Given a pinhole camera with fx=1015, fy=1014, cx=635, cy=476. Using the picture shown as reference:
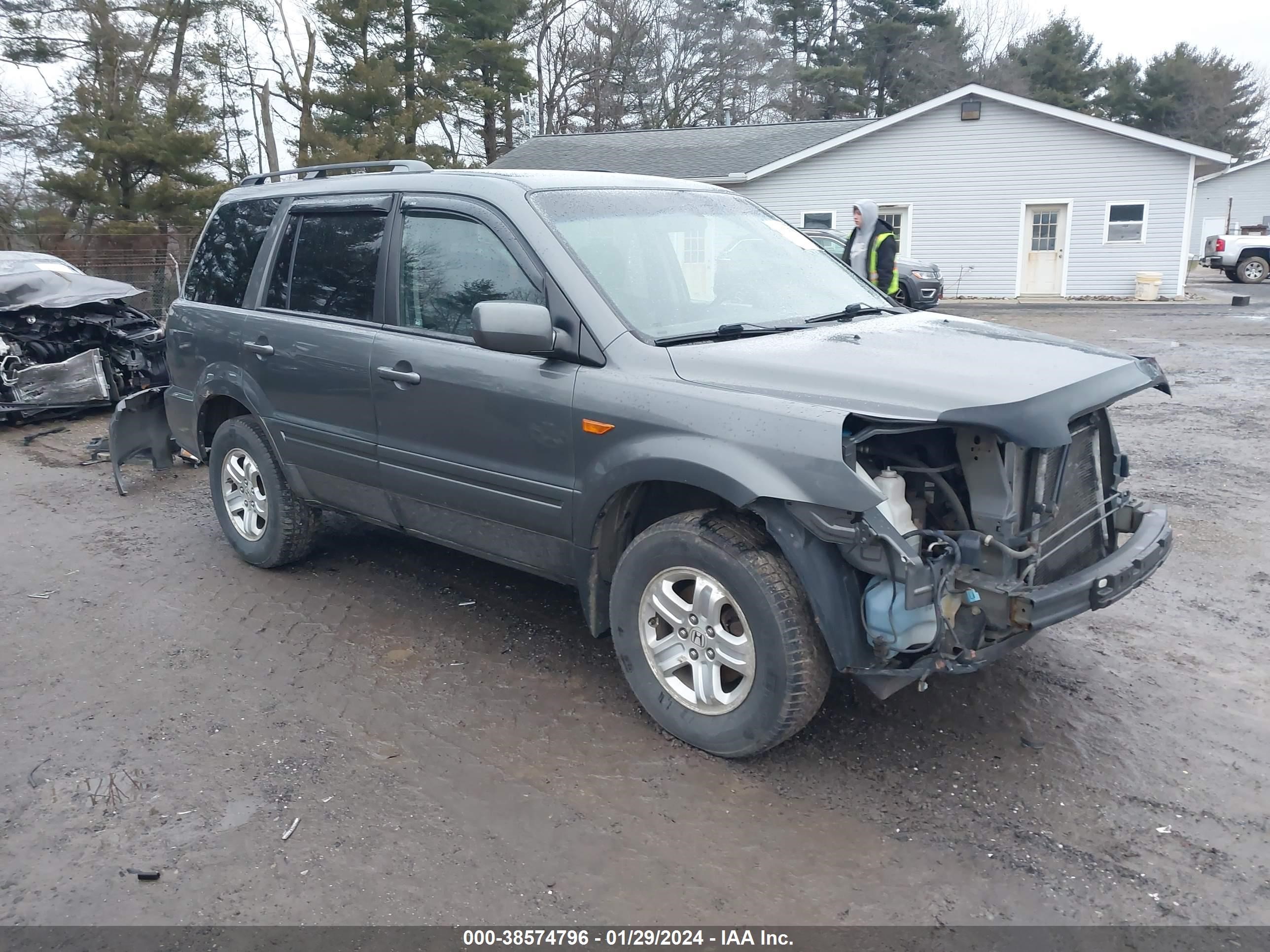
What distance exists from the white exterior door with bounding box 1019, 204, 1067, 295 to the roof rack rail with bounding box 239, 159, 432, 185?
22.3 meters

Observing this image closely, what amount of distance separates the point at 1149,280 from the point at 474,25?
21414 millimetres

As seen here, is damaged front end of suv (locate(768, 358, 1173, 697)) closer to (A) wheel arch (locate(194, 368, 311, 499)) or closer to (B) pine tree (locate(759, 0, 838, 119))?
(A) wheel arch (locate(194, 368, 311, 499))

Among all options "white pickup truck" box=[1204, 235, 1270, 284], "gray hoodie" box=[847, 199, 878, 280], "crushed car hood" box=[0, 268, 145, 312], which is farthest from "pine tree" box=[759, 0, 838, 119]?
"crushed car hood" box=[0, 268, 145, 312]

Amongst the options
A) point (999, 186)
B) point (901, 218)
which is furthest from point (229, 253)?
point (999, 186)

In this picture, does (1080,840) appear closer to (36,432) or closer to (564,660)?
(564,660)

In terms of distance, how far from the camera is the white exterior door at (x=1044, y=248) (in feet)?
80.7

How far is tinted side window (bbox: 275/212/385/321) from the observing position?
4.72 m

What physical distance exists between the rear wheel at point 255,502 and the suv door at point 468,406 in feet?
3.28

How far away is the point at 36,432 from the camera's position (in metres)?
10.1

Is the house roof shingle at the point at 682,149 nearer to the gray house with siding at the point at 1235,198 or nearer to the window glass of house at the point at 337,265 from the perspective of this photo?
the window glass of house at the point at 337,265

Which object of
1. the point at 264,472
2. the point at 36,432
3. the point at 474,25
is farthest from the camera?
the point at 474,25

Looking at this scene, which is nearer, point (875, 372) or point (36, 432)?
point (875, 372)

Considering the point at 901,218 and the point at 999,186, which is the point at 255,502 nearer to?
the point at 901,218
